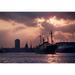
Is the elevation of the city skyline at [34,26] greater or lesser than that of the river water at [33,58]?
greater

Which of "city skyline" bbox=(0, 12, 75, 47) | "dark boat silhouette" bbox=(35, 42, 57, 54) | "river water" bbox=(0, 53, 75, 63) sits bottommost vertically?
"river water" bbox=(0, 53, 75, 63)

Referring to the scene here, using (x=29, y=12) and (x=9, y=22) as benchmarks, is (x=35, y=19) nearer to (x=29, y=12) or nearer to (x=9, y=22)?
(x=29, y=12)

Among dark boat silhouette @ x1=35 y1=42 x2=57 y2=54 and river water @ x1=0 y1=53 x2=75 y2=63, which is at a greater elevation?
dark boat silhouette @ x1=35 y1=42 x2=57 y2=54

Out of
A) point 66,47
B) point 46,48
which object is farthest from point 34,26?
point 66,47

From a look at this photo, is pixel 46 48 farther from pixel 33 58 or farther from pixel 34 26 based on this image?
pixel 34 26

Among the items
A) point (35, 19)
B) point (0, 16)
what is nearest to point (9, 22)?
point (0, 16)

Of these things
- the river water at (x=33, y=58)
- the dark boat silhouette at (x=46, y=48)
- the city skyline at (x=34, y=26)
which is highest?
the city skyline at (x=34, y=26)
